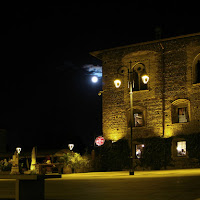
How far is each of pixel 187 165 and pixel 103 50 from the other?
38.0 feet

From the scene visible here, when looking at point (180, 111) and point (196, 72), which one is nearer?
point (196, 72)

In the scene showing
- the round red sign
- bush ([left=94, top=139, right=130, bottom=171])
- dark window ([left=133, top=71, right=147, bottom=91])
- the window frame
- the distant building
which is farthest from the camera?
the distant building

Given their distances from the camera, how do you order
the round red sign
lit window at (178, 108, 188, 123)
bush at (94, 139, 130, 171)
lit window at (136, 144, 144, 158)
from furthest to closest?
the round red sign
bush at (94, 139, 130, 171)
lit window at (136, 144, 144, 158)
lit window at (178, 108, 188, 123)

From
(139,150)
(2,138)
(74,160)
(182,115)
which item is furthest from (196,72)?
(2,138)

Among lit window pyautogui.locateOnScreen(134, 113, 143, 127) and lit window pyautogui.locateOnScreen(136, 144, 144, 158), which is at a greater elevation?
lit window pyautogui.locateOnScreen(134, 113, 143, 127)

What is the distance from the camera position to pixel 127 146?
3002cm

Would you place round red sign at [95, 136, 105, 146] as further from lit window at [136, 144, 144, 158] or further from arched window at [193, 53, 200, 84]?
arched window at [193, 53, 200, 84]

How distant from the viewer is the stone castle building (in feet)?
92.3

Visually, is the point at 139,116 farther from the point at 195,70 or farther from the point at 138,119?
the point at 195,70

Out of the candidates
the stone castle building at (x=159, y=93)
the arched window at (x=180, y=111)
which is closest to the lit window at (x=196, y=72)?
the stone castle building at (x=159, y=93)

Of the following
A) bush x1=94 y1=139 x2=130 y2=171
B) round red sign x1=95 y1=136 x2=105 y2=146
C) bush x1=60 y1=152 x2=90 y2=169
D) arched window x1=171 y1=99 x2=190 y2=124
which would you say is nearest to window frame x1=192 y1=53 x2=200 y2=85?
arched window x1=171 y1=99 x2=190 y2=124

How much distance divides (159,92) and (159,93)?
0.25 feet

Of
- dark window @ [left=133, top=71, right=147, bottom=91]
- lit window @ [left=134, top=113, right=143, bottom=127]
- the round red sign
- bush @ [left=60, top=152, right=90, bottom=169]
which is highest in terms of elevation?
dark window @ [left=133, top=71, right=147, bottom=91]

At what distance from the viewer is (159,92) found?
29203 millimetres
